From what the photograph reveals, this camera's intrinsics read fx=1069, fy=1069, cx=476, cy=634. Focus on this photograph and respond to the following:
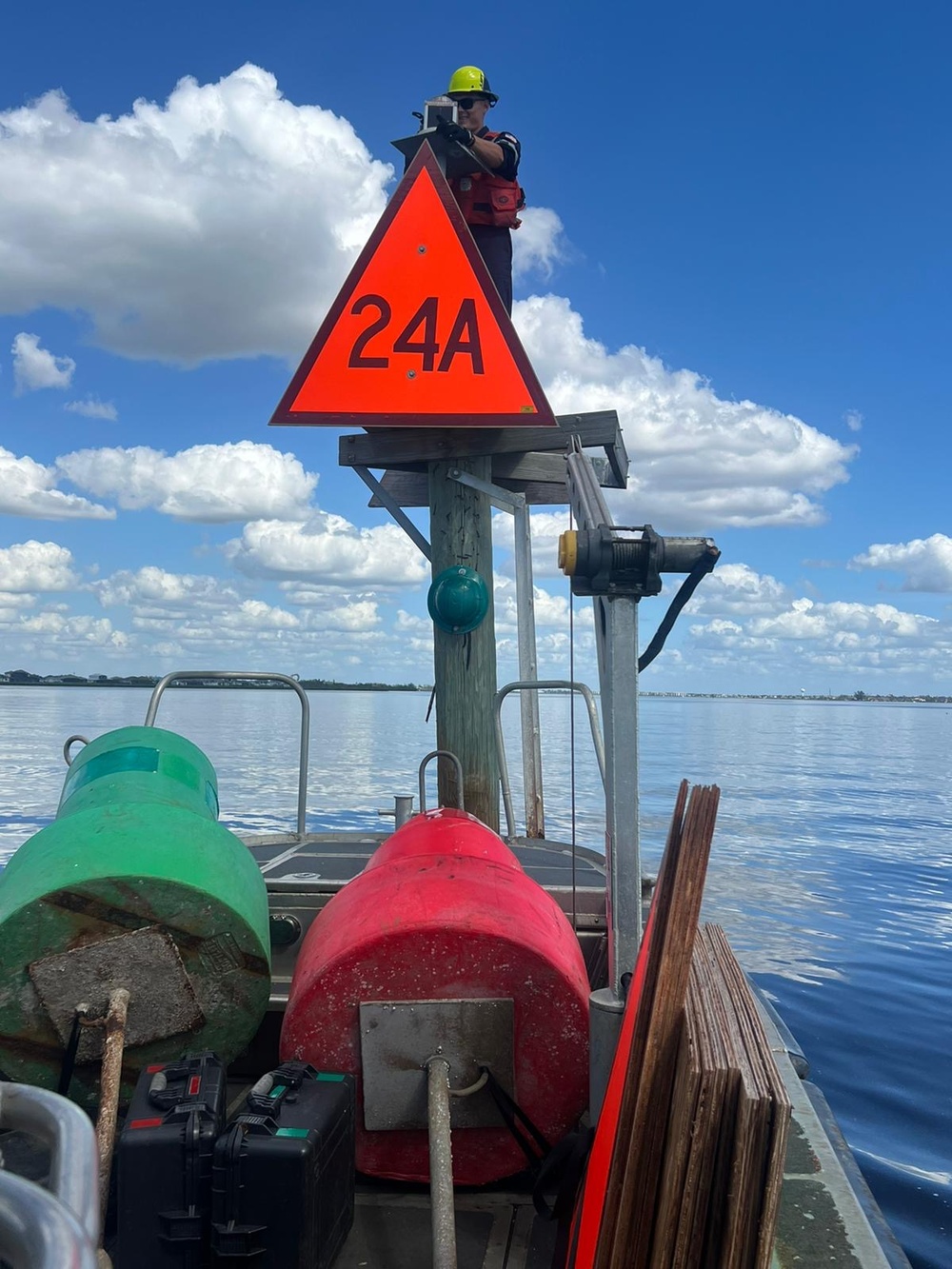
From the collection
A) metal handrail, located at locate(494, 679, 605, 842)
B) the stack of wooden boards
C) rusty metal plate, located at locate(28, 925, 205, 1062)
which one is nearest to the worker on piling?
metal handrail, located at locate(494, 679, 605, 842)

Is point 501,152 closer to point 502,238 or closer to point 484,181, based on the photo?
point 484,181

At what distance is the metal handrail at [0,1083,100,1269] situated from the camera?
0.75m

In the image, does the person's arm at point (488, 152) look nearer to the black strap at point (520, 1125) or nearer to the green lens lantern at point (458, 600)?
the green lens lantern at point (458, 600)

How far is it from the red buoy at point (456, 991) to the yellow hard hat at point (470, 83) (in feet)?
14.0

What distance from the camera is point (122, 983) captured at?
9.10ft

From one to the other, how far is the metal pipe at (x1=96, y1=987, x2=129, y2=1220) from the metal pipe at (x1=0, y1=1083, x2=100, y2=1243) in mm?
1600

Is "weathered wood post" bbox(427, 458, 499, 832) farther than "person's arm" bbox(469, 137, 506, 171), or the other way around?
"weathered wood post" bbox(427, 458, 499, 832)

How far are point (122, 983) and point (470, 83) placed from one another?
4.66 metres

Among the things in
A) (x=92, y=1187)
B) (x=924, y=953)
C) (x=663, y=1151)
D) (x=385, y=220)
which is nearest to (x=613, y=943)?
(x=663, y=1151)

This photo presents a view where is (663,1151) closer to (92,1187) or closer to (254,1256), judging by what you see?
(254,1256)

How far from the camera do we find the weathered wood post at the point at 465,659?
16.9 feet

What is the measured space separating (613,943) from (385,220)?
10.0ft

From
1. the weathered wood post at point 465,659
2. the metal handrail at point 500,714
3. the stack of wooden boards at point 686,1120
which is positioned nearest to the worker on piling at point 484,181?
the weathered wood post at point 465,659

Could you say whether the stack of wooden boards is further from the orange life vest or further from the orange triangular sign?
the orange life vest
